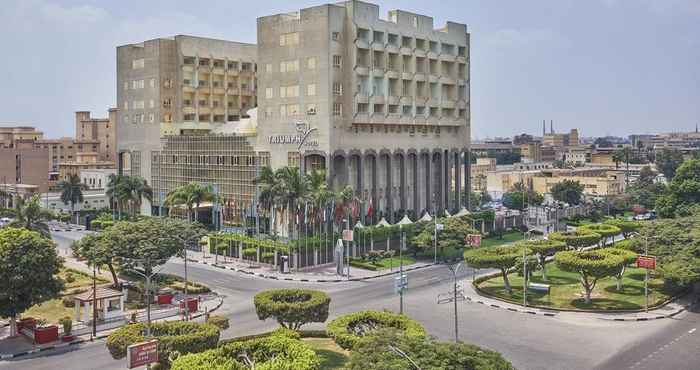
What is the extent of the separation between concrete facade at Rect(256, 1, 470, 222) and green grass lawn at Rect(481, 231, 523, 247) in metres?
14.0

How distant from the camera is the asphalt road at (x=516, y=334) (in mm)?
47531

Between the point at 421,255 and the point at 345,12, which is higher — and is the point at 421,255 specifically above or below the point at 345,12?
below

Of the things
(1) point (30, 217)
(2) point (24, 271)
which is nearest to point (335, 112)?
(1) point (30, 217)

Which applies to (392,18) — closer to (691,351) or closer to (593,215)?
(593,215)

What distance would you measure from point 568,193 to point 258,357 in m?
129

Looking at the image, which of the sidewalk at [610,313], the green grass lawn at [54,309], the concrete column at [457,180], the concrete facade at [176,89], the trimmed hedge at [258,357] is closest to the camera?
the trimmed hedge at [258,357]

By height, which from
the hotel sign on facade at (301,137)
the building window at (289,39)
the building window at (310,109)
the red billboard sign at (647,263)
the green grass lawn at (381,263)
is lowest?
the green grass lawn at (381,263)

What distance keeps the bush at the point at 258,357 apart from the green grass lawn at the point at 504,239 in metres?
71.4

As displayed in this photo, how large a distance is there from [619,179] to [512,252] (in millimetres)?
136432

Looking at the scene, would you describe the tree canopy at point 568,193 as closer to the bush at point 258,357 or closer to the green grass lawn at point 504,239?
the green grass lawn at point 504,239

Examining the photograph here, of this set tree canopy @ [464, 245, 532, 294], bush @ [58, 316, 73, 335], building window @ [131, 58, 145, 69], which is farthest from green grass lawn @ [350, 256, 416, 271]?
building window @ [131, 58, 145, 69]

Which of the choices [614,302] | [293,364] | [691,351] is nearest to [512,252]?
[614,302]

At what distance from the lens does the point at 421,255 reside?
310 ft

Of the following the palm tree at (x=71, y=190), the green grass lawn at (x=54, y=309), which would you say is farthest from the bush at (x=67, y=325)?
the palm tree at (x=71, y=190)
